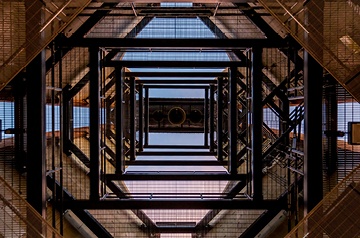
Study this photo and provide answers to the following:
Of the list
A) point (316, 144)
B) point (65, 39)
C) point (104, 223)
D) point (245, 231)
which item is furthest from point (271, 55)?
point (104, 223)

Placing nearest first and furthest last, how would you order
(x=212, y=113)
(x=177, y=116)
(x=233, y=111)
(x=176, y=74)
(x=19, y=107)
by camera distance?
1. (x=19, y=107)
2. (x=233, y=111)
3. (x=176, y=74)
4. (x=212, y=113)
5. (x=177, y=116)

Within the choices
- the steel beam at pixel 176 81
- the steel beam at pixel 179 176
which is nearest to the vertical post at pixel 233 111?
the steel beam at pixel 179 176

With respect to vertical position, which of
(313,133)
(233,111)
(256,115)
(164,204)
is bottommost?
(164,204)

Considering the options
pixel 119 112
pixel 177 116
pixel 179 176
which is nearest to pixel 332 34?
pixel 119 112

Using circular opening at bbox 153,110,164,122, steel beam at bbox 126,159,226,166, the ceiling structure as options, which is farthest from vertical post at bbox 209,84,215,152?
the ceiling structure

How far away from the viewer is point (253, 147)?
903cm

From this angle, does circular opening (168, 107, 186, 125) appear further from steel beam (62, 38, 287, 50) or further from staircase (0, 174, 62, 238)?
staircase (0, 174, 62, 238)

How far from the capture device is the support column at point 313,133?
7.51 m

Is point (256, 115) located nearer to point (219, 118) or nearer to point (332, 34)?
point (332, 34)

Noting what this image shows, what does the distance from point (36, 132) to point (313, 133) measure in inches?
219

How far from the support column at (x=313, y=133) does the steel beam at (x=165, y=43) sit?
1.51m

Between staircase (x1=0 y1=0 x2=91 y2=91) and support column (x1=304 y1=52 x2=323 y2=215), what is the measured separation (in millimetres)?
4609

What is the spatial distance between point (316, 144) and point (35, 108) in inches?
223

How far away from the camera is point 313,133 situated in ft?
24.7
